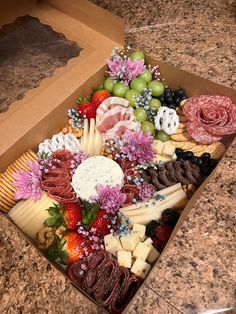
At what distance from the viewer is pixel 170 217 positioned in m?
1.04

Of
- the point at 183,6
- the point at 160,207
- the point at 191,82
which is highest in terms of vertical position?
the point at 183,6

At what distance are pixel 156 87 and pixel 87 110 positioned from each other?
26cm

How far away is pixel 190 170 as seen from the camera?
1.12 meters

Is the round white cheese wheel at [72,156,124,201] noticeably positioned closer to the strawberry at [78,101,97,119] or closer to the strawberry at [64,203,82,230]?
the strawberry at [64,203,82,230]

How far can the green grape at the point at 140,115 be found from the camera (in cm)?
127

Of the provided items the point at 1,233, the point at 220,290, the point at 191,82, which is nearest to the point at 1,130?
the point at 1,233

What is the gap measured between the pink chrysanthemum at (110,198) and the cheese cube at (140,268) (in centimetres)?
17

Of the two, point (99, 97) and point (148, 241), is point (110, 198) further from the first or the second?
point (99, 97)

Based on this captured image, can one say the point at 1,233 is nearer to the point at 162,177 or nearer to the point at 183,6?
the point at 162,177

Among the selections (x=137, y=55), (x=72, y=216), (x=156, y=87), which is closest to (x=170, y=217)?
(x=72, y=216)

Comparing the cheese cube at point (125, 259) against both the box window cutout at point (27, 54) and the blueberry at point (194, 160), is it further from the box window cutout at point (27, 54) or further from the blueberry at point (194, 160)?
the box window cutout at point (27, 54)

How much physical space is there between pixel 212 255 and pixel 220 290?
0.08 meters

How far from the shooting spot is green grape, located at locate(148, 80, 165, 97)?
4.31 feet

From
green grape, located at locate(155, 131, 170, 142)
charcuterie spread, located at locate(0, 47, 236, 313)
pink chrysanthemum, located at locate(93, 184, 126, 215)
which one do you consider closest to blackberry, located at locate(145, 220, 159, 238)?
charcuterie spread, located at locate(0, 47, 236, 313)
